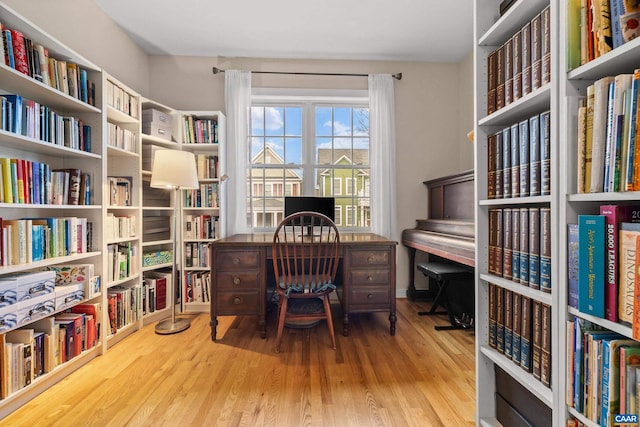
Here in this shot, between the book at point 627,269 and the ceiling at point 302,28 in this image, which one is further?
the ceiling at point 302,28

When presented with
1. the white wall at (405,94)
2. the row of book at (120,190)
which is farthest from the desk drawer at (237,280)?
the white wall at (405,94)

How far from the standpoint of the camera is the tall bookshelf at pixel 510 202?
2.86ft

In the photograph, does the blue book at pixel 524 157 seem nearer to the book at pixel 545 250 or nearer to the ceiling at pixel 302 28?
→ the book at pixel 545 250

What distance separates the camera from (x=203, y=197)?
9.32 feet

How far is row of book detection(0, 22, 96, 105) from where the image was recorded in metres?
1.44

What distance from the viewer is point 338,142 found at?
329 centimetres

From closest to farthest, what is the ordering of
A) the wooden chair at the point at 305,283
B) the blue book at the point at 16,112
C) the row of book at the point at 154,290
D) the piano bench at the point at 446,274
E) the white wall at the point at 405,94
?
the blue book at the point at 16,112 → the wooden chair at the point at 305,283 → the piano bench at the point at 446,274 → the row of book at the point at 154,290 → the white wall at the point at 405,94

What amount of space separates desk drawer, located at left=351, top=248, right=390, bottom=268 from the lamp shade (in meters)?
1.46

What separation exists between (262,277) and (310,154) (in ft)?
5.34

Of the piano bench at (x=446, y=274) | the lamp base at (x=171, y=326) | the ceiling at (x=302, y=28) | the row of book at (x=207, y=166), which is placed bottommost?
the lamp base at (x=171, y=326)

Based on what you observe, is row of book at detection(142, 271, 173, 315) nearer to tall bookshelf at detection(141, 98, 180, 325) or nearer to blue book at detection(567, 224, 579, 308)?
tall bookshelf at detection(141, 98, 180, 325)

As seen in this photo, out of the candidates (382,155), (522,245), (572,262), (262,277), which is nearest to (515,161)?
(522,245)

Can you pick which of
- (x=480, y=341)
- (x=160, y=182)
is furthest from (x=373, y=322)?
(x=160, y=182)

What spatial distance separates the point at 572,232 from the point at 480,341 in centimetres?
69
